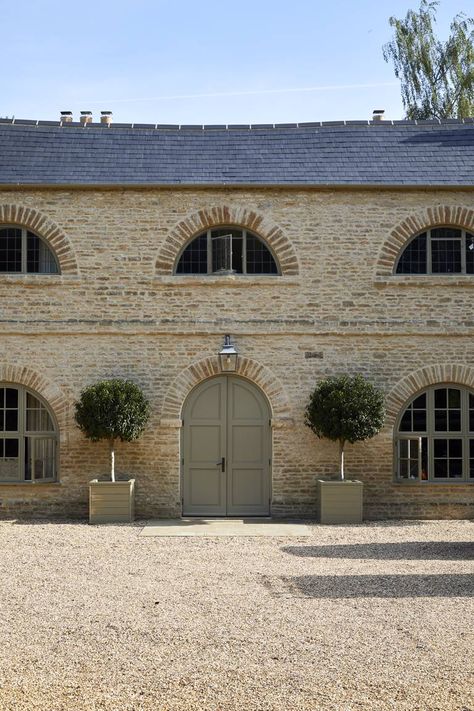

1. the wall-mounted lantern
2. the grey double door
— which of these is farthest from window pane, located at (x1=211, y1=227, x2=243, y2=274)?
the grey double door

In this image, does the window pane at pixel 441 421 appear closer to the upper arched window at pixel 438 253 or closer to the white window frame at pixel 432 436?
the white window frame at pixel 432 436

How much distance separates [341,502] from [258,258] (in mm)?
4356

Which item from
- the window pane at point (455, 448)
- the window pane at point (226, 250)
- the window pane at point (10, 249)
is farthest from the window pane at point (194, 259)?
the window pane at point (455, 448)

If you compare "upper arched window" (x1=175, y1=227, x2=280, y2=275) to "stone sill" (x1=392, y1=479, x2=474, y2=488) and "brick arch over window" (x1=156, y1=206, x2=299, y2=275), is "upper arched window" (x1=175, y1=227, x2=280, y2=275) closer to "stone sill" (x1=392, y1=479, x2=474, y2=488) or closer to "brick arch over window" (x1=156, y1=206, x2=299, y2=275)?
"brick arch over window" (x1=156, y1=206, x2=299, y2=275)

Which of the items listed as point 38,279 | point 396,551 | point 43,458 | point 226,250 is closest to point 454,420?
point 396,551

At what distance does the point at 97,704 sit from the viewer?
6.29 metres

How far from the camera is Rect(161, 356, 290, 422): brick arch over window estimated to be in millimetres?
Answer: 16266

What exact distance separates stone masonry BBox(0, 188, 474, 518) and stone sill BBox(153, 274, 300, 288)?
0.08 ft

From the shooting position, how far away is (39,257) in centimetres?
1664

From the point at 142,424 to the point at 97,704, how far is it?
9.64m

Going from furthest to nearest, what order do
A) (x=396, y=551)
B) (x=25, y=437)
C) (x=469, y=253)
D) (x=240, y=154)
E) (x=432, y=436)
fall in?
(x=240, y=154), (x=469, y=253), (x=432, y=436), (x=25, y=437), (x=396, y=551)

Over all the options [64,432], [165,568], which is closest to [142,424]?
[64,432]

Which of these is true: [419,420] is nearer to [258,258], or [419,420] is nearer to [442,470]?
[442,470]

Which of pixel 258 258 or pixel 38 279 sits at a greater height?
pixel 258 258
